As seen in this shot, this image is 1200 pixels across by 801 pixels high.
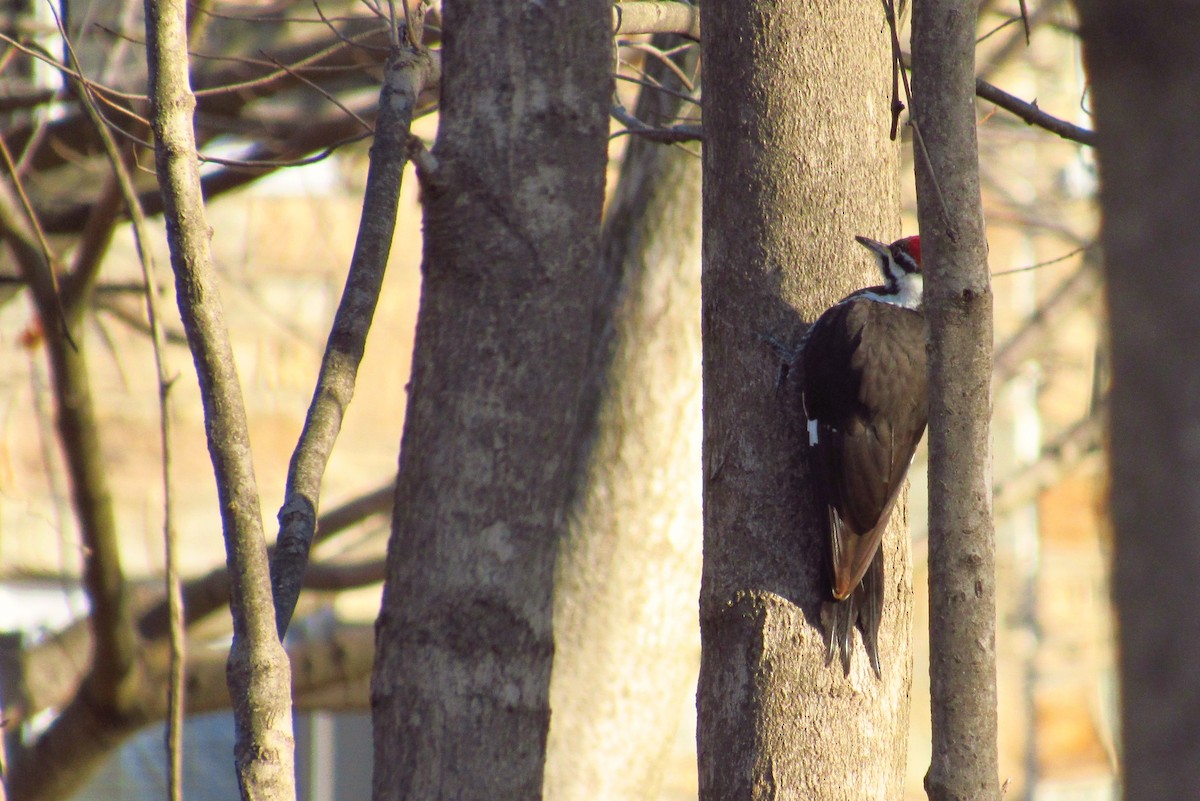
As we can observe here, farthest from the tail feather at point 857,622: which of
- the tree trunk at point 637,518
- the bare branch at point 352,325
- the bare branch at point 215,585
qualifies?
the bare branch at point 215,585

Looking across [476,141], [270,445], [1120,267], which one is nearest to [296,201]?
[270,445]

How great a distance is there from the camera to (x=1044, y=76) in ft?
26.2

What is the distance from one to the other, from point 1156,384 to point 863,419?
2075 millimetres

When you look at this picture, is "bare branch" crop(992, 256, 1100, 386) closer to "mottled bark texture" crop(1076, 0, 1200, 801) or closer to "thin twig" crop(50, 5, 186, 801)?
"thin twig" crop(50, 5, 186, 801)

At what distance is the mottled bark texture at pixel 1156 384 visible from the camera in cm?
79

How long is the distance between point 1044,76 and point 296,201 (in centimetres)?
446

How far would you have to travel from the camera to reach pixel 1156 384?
31.4 inches

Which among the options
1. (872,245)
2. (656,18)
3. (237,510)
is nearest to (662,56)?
(656,18)

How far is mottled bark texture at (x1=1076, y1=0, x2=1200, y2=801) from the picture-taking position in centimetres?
79

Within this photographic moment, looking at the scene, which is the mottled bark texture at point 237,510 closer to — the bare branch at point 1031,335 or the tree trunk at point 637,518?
the tree trunk at point 637,518

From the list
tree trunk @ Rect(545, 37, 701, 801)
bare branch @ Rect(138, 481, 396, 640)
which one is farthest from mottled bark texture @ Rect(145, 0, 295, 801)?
bare branch @ Rect(138, 481, 396, 640)

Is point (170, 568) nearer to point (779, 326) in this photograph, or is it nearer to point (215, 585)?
point (779, 326)

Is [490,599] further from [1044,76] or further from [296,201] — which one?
[1044,76]

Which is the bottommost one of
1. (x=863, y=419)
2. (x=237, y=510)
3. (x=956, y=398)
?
(x=237, y=510)
